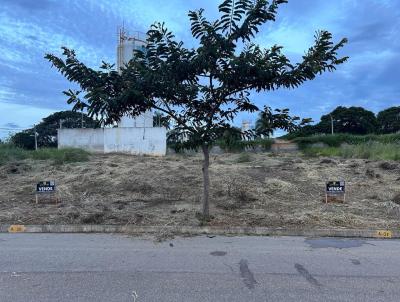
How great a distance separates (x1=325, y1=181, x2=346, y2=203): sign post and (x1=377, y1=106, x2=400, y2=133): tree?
56.9 metres

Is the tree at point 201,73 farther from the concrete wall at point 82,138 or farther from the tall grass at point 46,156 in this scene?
the concrete wall at point 82,138

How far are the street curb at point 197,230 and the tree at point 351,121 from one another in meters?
56.1

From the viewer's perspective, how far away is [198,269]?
6.73 meters

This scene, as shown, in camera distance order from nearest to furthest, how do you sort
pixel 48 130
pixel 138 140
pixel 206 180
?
pixel 206 180 < pixel 138 140 < pixel 48 130

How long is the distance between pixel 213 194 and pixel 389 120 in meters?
59.2

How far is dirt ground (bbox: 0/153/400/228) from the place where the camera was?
37.0 feet

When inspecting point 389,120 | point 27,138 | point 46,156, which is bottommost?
point 46,156

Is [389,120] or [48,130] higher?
[389,120]

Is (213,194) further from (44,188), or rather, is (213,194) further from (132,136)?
(132,136)

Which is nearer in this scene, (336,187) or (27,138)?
(336,187)

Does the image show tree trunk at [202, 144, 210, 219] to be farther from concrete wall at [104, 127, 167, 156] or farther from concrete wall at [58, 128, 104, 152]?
concrete wall at [58, 128, 104, 152]

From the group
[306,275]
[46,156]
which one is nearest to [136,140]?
[46,156]

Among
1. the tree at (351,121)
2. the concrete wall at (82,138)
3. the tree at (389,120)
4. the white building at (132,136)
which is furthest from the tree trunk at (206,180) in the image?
the tree at (389,120)

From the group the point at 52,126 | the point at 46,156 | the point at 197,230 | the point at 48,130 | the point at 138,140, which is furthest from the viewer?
the point at 52,126
